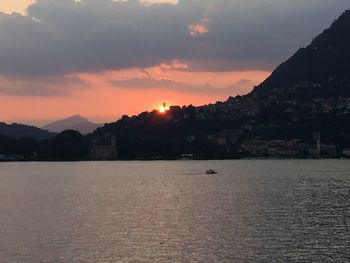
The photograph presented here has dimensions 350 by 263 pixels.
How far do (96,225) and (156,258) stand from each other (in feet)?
55.1

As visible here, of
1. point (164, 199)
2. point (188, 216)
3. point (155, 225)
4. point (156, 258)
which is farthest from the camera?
point (164, 199)

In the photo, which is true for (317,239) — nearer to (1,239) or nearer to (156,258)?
(156,258)

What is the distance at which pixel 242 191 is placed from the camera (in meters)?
102

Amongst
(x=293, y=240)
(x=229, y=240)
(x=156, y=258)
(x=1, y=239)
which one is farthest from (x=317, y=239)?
(x=1, y=239)

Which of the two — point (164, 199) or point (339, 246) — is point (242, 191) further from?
point (339, 246)

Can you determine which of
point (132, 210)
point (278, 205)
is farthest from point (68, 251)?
point (278, 205)

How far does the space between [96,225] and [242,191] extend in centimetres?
4502

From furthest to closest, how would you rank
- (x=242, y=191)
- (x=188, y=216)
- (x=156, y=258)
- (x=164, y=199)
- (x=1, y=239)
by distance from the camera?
(x=242, y=191) < (x=164, y=199) < (x=188, y=216) < (x=1, y=239) < (x=156, y=258)

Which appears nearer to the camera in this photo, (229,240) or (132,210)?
(229,240)

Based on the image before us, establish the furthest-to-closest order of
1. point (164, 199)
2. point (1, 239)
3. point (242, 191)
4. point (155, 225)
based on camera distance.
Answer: point (242, 191) < point (164, 199) < point (155, 225) < point (1, 239)

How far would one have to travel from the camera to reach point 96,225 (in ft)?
199

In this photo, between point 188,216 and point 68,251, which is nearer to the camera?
point 68,251

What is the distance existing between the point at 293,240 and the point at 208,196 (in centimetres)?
4247

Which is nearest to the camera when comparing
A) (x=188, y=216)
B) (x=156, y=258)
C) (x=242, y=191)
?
(x=156, y=258)
